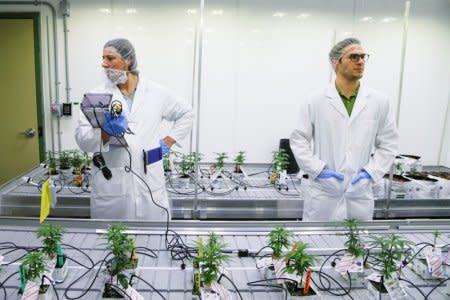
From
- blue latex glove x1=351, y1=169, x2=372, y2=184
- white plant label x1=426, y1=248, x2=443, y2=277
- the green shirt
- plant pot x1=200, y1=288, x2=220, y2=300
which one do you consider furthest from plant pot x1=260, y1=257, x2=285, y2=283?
the green shirt

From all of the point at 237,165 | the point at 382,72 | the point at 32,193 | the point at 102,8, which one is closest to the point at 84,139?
the point at 32,193

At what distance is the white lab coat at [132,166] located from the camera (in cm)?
188

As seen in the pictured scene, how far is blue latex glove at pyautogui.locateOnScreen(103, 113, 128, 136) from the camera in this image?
161 centimetres

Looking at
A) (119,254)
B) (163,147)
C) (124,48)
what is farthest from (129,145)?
(119,254)

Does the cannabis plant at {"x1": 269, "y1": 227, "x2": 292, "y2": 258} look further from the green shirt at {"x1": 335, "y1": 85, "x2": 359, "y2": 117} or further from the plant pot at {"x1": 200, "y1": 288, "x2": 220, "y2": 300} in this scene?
the green shirt at {"x1": 335, "y1": 85, "x2": 359, "y2": 117}

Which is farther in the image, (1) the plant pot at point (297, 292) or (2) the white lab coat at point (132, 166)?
(2) the white lab coat at point (132, 166)

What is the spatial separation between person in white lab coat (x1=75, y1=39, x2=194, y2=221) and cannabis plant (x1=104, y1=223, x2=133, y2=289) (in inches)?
29.4

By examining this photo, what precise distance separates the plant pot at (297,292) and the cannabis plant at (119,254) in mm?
517

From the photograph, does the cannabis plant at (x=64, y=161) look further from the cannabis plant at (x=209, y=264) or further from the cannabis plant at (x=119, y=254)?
the cannabis plant at (x=209, y=264)

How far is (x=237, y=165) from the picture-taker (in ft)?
10.7

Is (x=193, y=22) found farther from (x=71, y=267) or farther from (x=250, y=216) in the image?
(x=71, y=267)

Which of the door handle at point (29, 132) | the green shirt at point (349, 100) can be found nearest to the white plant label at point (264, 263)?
the green shirt at point (349, 100)

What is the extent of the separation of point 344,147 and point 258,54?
1861mm

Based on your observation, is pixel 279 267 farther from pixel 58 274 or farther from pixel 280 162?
pixel 280 162
